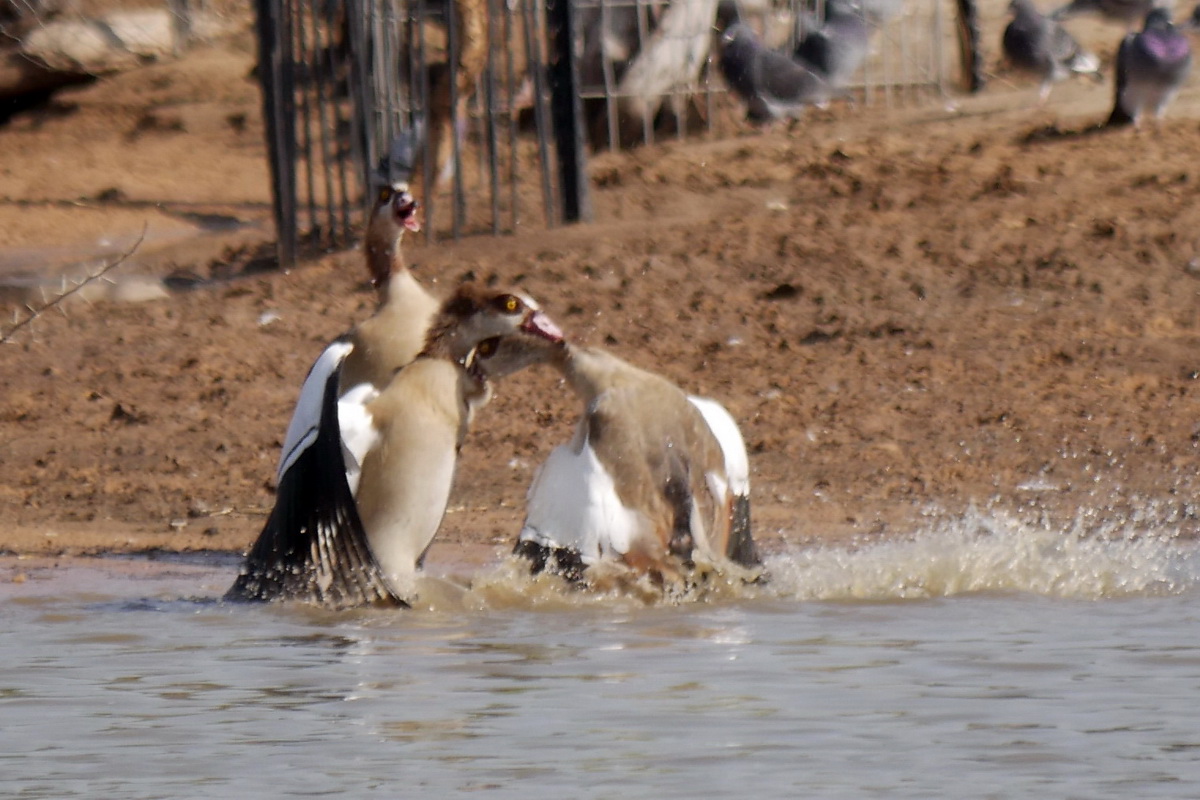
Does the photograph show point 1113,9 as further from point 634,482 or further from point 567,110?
point 634,482

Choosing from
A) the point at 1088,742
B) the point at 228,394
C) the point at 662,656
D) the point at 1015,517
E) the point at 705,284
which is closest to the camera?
the point at 1088,742

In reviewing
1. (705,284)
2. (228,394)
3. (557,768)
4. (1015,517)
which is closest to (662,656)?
(557,768)

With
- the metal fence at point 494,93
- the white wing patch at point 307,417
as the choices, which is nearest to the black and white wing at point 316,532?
the white wing patch at point 307,417

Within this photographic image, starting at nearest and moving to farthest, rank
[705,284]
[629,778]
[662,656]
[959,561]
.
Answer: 1. [629,778]
2. [662,656]
3. [959,561]
4. [705,284]

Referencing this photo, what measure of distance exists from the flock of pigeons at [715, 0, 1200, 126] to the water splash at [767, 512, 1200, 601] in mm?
5448

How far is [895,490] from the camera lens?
8.27 m

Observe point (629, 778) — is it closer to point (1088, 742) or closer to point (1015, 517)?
point (1088, 742)

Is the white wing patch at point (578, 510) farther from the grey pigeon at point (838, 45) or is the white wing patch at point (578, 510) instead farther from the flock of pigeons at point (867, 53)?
the grey pigeon at point (838, 45)

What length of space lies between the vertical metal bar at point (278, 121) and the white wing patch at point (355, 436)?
5.41 m

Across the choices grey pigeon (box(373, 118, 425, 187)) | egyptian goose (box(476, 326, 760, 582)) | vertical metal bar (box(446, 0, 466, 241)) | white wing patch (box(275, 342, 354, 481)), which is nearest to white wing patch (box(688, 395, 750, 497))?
egyptian goose (box(476, 326, 760, 582))

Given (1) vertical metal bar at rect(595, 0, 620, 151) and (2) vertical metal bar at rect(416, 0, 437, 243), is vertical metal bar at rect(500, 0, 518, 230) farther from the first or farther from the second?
(1) vertical metal bar at rect(595, 0, 620, 151)

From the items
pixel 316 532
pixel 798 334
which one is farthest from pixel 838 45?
pixel 316 532

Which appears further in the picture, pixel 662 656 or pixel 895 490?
pixel 895 490

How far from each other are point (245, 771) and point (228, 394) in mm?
5442
